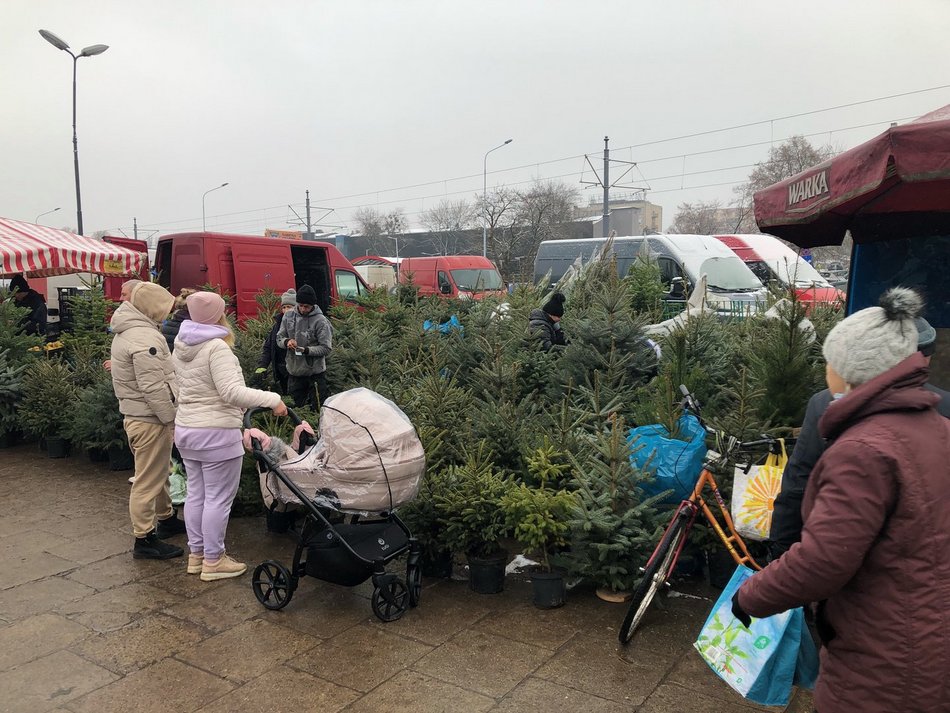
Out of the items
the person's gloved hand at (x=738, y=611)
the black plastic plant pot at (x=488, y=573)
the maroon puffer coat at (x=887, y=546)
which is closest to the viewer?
the maroon puffer coat at (x=887, y=546)

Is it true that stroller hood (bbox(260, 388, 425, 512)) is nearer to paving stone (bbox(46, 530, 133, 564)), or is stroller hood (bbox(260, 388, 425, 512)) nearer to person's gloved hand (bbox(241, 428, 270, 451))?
person's gloved hand (bbox(241, 428, 270, 451))

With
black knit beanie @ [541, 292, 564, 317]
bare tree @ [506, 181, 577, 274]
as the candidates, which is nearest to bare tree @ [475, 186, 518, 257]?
bare tree @ [506, 181, 577, 274]

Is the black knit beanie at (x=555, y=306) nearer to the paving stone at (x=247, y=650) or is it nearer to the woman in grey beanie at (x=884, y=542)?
the paving stone at (x=247, y=650)

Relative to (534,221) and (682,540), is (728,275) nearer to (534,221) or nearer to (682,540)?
(682,540)

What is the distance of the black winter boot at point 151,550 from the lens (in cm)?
546

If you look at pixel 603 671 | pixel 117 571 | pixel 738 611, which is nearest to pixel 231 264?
pixel 117 571

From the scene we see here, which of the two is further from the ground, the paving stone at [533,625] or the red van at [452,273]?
the red van at [452,273]

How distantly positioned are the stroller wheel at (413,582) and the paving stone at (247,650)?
643 mm

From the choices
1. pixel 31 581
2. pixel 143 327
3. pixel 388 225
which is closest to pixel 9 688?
pixel 31 581

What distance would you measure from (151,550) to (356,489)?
226 cm

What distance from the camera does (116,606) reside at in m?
4.65

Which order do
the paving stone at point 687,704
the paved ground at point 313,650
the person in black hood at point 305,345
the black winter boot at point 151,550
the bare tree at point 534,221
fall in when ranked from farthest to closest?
the bare tree at point 534,221, the person in black hood at point 305,345, the black winter boot at point 151,550, the paved ground at point 313,650, the paving stone at point 687,704

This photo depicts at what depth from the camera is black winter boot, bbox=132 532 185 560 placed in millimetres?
5457

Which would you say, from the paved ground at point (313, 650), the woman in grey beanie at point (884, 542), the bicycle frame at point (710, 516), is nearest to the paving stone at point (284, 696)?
the paved ground at point (313, 650)
